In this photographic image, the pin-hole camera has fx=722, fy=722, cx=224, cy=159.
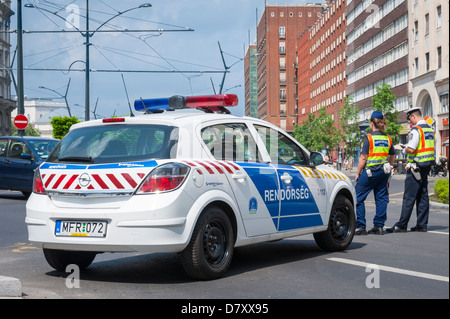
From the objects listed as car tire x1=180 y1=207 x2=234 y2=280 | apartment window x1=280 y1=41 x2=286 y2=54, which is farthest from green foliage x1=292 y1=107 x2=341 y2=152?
car tire x1=180 y1=207 x2=234 y2=280

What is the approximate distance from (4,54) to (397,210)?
84.9 metres

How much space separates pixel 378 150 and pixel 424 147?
0.92 meters

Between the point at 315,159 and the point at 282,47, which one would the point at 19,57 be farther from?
the point at 282,47

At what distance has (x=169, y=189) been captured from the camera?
620cm

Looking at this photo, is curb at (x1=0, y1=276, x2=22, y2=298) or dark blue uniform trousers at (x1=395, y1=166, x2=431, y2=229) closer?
curb at (x1=0, y1=276, x2=22, y2=298)

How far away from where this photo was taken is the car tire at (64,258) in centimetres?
712

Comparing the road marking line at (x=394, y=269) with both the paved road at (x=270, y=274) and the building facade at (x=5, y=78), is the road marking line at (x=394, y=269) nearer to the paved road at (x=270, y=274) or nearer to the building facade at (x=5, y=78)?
the paved road at (x=270, y=274)

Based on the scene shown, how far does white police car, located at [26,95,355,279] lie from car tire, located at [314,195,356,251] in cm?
74

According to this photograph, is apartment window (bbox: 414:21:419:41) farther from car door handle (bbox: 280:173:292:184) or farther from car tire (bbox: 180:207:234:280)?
car tire (bbox: 180:207:234:280)

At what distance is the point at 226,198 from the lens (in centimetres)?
671

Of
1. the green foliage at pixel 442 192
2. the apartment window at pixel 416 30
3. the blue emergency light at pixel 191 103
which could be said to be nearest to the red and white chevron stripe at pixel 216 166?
the blue emergency light at pixel 191 103

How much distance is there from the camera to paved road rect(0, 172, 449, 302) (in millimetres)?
5844

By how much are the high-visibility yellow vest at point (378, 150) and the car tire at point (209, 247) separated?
455 cm
